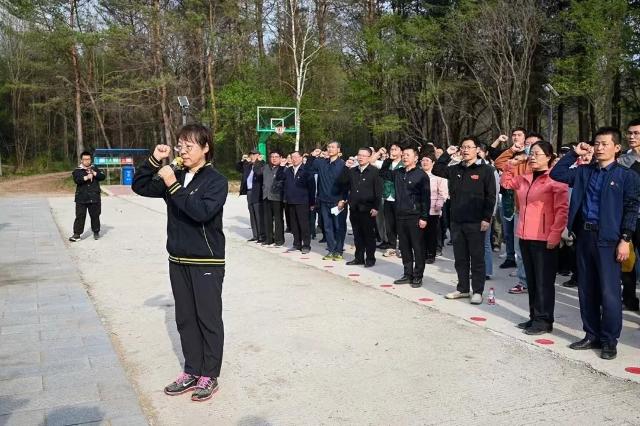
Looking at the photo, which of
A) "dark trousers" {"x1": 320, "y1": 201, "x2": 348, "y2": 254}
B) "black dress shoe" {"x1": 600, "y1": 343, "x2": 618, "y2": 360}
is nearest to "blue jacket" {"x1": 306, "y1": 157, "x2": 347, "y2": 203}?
"dark trousers" {"x1": 320, "y1": 201, "x2": 348, "y2": 254}

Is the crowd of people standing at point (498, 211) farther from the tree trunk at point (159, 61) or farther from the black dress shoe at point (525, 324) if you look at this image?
the tree trunk at point (159, 61)

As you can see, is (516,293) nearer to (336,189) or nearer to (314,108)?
(336,189)

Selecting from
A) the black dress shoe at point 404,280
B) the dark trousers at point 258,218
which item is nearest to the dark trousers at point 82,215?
the dark trousers at point 258,218

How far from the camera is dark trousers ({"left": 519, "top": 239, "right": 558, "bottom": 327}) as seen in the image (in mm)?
5254

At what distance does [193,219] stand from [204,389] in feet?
3.73

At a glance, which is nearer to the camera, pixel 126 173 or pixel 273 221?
pixel 273 221

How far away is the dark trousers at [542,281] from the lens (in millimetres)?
5254

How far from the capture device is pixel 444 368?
14.4ft

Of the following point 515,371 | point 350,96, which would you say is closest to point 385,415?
point 515,371

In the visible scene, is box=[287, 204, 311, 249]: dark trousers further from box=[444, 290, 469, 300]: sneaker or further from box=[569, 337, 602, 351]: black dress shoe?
box=[569, 337, 602, 351]: black dress shoe

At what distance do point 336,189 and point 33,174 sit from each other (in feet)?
112

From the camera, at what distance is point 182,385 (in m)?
3.97

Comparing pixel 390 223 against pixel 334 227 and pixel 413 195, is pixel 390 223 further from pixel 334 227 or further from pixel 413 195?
pixel 413 195

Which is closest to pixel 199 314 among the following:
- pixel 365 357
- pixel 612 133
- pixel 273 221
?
pixel 365 357
